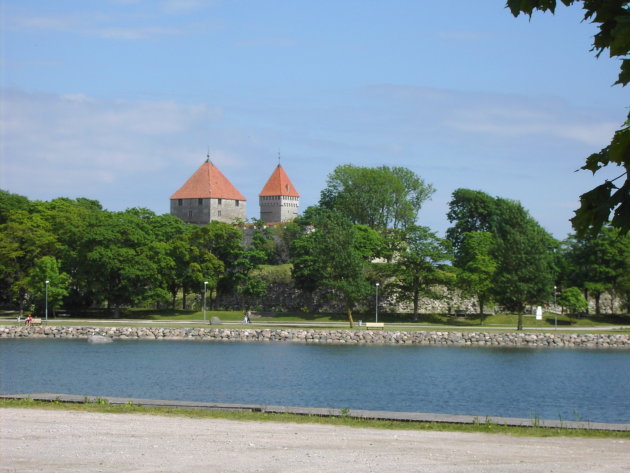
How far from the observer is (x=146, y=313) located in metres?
58.7

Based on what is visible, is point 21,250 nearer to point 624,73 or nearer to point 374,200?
point 374,200

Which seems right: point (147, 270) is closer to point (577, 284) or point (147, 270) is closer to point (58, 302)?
point (58, 302)

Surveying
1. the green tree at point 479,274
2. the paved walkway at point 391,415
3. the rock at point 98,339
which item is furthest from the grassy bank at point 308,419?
the green tree at point 479,274

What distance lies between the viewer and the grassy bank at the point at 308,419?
478 inches

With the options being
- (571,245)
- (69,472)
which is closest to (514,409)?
(69,472)

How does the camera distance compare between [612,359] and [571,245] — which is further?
[571,245]

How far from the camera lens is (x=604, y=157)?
4.74 meters

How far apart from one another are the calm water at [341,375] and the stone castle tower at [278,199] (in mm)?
83472

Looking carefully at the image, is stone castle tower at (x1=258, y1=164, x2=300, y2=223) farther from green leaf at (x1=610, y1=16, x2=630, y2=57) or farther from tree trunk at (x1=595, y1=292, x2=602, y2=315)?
green leaf at (x1=610, y1=16, x2=630, y2=57)

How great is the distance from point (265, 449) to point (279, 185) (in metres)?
117

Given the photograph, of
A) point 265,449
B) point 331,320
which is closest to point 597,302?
point 331,320

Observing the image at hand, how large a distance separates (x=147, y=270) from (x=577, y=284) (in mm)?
29922

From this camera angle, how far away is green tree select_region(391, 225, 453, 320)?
182ft

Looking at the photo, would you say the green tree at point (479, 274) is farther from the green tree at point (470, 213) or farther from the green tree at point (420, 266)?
the green tree at point (470, 213)
